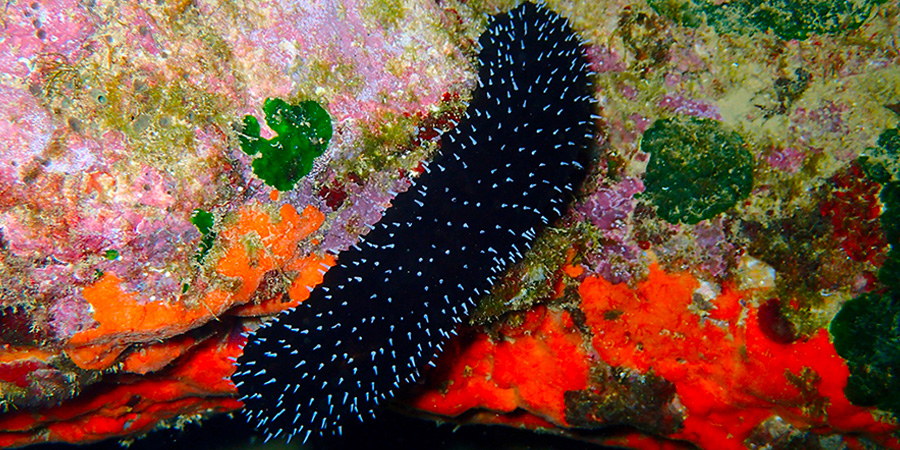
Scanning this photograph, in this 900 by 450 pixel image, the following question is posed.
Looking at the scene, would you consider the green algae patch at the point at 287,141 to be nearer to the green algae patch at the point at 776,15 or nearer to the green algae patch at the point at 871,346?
the green algae patch at the point at 776,15

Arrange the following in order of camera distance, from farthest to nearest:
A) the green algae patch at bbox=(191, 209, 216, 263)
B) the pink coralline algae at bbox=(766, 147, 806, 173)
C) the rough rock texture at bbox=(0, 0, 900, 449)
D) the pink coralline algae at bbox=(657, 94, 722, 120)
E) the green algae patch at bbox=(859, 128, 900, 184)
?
1. the pink coralline algae at bbox=(657, 94, 722, 120)
2. the pink coralline algae at bbox=(766, 147, 806, 173)
3. the green algae patch at bbox=(859, 128, 900, 184)
4. the green algae patch at bbox=(191, 209, 216, 263)
5. the rough rock texture at bbox=(0, 0, 900, 449)

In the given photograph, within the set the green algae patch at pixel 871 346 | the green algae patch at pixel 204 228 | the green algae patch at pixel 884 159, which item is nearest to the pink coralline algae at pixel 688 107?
the green algae patch at pixel 884 159

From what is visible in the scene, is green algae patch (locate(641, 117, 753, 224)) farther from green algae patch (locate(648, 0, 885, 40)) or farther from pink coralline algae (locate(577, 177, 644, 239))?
green algae patch (locate(648, 0, 885, 40))

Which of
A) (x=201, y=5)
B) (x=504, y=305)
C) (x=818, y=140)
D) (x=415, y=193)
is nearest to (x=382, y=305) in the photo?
(x=415, y=193)

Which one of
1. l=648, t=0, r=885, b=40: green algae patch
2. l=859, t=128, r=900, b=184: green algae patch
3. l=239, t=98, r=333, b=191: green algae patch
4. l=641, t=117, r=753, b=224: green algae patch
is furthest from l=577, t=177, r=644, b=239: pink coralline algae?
l=239, t=98, r=333, b=191: green algae patch

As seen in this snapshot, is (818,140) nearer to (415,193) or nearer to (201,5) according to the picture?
(415,193)

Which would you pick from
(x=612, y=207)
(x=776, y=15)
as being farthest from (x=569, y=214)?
(x=776, y=15)
